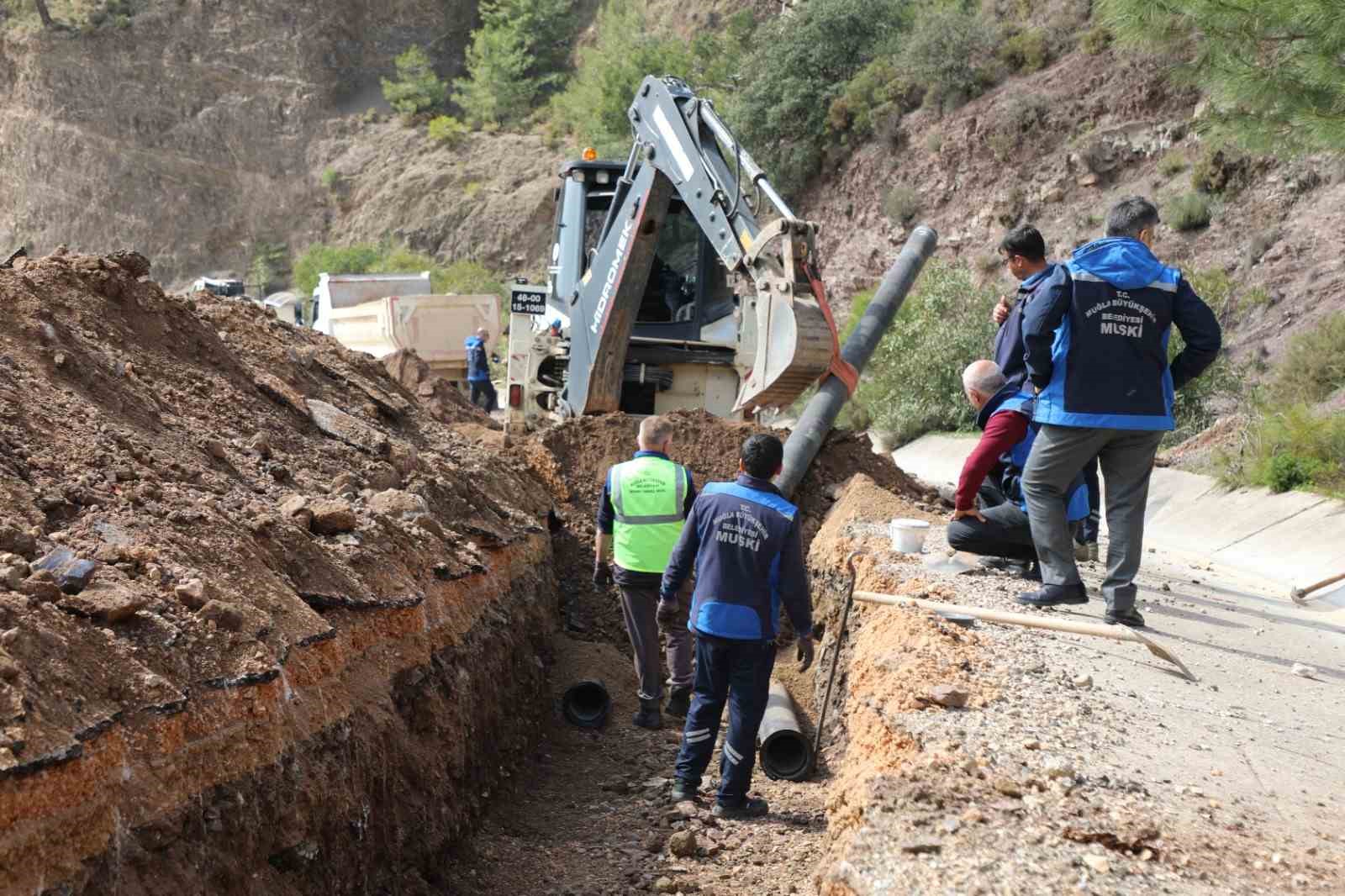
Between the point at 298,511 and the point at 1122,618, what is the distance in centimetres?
407

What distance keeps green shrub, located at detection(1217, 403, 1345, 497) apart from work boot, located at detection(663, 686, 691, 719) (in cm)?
697

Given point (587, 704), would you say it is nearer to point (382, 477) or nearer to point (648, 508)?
point (648, 508)

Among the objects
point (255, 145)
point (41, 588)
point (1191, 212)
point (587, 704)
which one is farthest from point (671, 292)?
point (255, 145)

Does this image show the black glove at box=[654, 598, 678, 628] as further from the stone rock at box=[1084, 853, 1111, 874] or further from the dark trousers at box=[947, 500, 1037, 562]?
the stone rock at box=[1084, 853, 1111, 874]

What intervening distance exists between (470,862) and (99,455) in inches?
92.6


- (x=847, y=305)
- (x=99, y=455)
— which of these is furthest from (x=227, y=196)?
(x=99, y=455)

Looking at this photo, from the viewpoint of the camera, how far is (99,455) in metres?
5.19

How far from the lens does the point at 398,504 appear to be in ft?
22.2

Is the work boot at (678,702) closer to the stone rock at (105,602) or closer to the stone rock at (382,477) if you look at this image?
the stone rock at (382,477)

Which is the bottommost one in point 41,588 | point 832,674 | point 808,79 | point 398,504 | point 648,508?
point 832,674

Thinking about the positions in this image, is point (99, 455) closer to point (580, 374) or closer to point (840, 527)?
point (840, 527)

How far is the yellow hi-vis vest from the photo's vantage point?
7543 mm

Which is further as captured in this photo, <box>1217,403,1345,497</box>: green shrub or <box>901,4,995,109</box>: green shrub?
A: <box>901,4,995,109</box>: green shrub

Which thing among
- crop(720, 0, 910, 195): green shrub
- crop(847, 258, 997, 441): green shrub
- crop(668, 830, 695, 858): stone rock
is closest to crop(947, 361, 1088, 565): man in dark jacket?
crop(668, 830, 695, 858): stone rock
